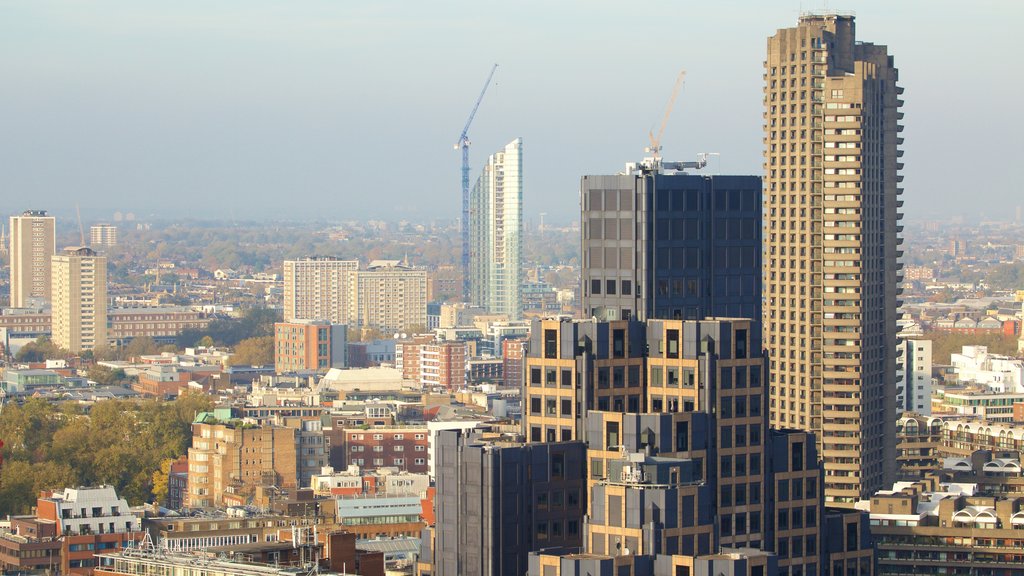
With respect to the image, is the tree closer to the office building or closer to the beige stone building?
the beige stone building

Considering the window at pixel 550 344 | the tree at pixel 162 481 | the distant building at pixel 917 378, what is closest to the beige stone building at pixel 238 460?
the tree at pixel 162 481

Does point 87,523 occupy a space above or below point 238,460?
below

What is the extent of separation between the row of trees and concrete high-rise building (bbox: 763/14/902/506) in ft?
123

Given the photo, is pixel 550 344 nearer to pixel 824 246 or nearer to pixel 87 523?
pixel 87 523

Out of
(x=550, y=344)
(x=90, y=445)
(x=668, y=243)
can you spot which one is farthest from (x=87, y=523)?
(x=90, y=445)

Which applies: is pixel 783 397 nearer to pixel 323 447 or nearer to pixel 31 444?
pixel 323 447

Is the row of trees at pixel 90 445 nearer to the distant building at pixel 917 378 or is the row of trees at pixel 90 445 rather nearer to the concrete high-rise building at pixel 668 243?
the distant building at pixel 917 378

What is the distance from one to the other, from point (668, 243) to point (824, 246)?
3793 centimetres

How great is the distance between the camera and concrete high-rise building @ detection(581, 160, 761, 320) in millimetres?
89000

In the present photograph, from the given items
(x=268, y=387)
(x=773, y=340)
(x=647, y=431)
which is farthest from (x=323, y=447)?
(x=647, y=431)

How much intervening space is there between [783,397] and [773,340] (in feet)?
9.20

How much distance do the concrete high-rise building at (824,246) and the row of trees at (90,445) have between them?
3748 cm

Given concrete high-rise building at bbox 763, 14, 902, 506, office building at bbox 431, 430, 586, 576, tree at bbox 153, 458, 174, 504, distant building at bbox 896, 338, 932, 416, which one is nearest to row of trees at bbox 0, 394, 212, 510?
tree at bbox 153, 458, 174, 504

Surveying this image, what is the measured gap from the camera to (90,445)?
150 metres
